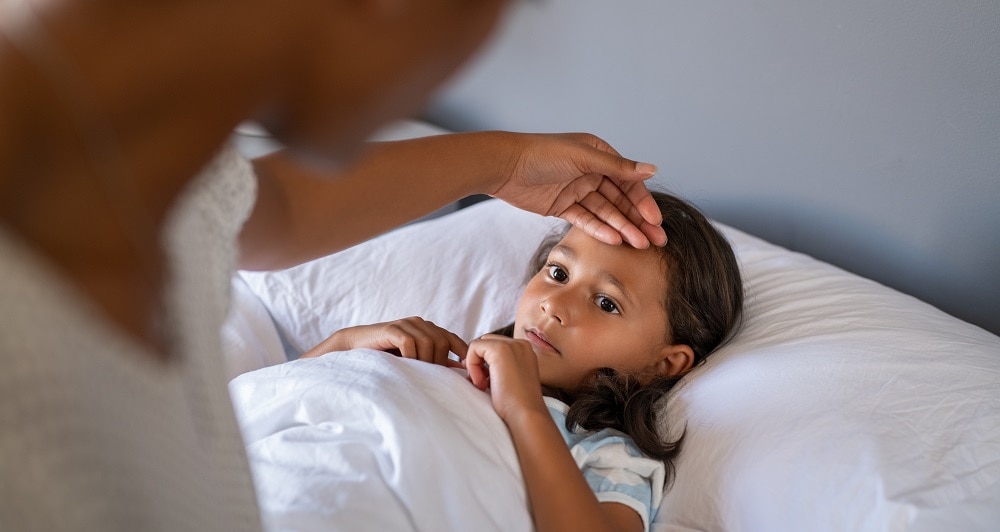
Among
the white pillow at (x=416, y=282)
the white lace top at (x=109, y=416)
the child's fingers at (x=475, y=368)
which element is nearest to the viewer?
the white lace top at (x=109, y=416)

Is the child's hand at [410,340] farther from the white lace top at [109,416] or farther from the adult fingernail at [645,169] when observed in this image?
the white lace top at [109,416]

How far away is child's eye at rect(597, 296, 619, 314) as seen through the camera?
1330 millimetres

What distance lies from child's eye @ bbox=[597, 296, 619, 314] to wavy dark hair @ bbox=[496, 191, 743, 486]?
9 centimetres

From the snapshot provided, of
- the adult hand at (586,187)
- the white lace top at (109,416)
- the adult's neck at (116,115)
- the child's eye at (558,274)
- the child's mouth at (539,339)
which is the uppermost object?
the adult's neck at (116,115)

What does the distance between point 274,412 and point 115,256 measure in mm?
580

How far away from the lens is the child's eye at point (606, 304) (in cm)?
133

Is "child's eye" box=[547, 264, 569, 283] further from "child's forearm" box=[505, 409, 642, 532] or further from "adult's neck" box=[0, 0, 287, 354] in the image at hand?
"adult's neck" box=[0, 0, 287, 354]

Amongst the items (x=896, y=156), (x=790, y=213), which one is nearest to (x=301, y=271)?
(x=790, y=213)

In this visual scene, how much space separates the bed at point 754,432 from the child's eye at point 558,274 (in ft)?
0.77

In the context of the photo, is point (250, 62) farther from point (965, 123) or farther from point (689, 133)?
point (689, 133)

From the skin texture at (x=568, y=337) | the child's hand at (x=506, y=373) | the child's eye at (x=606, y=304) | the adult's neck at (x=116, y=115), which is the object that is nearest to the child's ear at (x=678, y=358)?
the skin texture at (x=568, y=337)

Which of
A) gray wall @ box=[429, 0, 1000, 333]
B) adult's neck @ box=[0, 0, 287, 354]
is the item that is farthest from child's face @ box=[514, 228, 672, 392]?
adult's neck @ box=[0, 0, 287, 354]

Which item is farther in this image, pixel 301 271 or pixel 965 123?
pixel 301 271

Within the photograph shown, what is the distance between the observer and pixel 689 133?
5.62 ft
